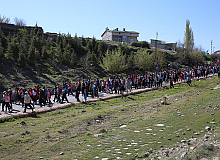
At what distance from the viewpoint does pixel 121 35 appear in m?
81.8

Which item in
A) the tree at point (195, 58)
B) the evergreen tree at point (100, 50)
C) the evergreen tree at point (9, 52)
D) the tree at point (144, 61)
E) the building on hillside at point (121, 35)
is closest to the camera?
A: the evergreen tree at point (9, 52)

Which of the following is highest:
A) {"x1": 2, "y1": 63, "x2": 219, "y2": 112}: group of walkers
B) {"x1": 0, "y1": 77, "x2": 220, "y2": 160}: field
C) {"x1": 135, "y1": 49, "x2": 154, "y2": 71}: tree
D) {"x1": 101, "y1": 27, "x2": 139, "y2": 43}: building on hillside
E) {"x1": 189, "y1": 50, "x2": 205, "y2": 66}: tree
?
{"x1": 101, "y1": 27, "x2": 139, "y2": 43}: building on hillside

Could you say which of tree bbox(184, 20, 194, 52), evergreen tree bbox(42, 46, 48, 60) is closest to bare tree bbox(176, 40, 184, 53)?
tree bbox(184, 20, 194, 52)

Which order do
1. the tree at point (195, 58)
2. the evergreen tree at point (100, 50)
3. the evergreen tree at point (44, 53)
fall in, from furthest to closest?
the tree at point (195, 58) → the evergreen tree at point (100, 50) → the evergreen tree at point (44, 53)

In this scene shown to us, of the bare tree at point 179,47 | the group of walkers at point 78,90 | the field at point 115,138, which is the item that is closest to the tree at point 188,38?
the bare tree at point 179,47

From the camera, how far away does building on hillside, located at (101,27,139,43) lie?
80.9m

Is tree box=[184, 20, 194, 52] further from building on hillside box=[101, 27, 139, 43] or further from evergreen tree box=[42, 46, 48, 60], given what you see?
evergreen tree box=[42, 46, 48, 60]

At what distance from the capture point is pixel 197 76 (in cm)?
3981

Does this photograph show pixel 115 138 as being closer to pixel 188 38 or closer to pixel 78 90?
pixel 78 90

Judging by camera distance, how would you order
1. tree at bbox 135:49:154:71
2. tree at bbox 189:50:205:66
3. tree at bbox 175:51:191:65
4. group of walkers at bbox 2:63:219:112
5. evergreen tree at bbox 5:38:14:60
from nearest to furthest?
group of walkers at bbox 2:63:219:112, evergreen tree at bbox 5:38:14:60, tree at bbox 135:49:154:71, tree at bbox 175:51:191:65, tree at bbox 189:50:205:66

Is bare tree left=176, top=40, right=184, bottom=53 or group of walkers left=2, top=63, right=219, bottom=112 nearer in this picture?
group of walkers left=2, top=63, right=219, bottom=112

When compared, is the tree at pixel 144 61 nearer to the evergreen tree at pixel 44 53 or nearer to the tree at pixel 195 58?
the evergreen tree at pixel 44 53

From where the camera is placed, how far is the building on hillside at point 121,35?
8088cm

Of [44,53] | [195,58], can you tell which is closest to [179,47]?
[195,58]
